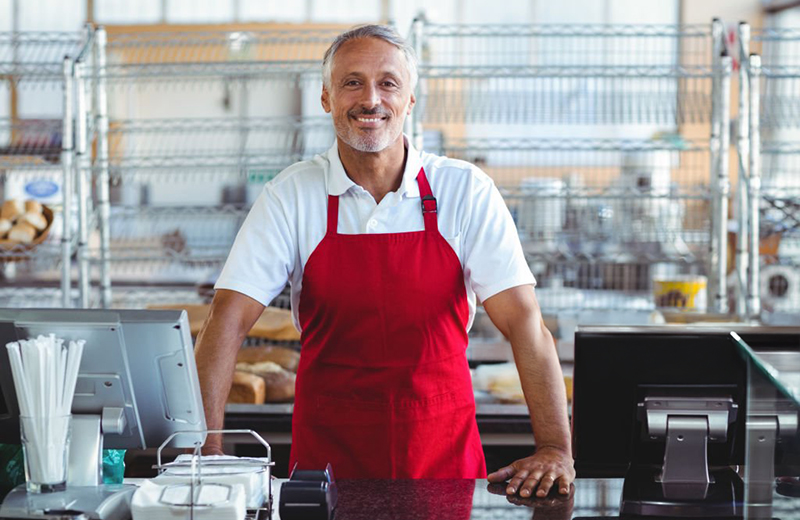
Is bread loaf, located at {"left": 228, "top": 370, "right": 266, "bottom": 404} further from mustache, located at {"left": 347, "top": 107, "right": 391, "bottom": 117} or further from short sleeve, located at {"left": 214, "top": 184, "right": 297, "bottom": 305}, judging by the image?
mustache, located at {"left": 347, "top": 107, "right": 391, "bottom": 117}

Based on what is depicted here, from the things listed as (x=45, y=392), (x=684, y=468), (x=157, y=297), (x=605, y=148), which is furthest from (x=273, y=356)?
(x=45, y=392)

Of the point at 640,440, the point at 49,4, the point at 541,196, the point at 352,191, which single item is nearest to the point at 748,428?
the point at 640,440

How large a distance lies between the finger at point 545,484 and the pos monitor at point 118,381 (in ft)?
1.92

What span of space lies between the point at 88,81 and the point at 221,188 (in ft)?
16.0

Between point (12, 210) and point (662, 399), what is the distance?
292 cm

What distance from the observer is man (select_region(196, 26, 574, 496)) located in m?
2.07

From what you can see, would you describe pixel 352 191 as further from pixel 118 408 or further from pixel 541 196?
pixel 541 196

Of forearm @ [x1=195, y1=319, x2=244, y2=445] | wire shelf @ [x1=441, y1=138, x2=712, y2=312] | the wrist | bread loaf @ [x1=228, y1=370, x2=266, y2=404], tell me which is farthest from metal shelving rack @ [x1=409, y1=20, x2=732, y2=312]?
the wrist

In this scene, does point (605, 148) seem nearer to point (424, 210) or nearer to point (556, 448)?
point (424, 210)

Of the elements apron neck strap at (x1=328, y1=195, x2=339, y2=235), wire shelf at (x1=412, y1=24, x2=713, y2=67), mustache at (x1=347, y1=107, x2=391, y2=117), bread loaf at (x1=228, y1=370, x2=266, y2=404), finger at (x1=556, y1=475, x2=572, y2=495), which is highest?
wire shelf at (x1=412, y1=24, x2=713, y2=67)

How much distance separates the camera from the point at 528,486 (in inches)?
65.6

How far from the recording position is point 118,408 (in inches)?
56.5

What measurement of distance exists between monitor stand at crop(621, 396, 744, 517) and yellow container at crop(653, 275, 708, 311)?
1921 mm

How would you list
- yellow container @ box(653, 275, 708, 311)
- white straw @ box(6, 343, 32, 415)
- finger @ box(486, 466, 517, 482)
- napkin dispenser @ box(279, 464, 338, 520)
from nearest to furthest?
white straw @ box(6, 343, 32, 415)
napkin dispenser @ box(279, 464, 338, 520)
finger @ box(486, 466, 517, 482)
yellow container @ box(653, 275, 708, 311)
